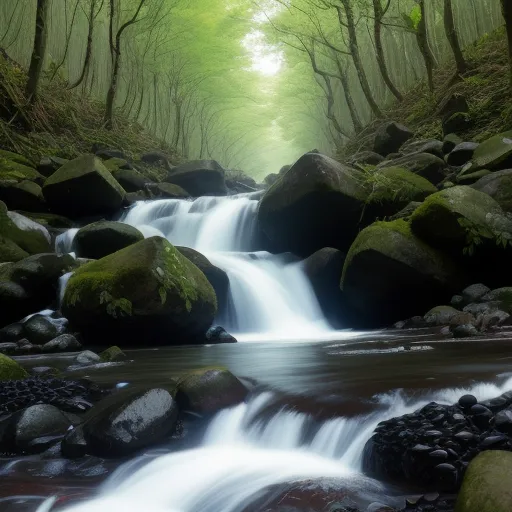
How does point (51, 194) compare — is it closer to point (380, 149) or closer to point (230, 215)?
point (230, 215)

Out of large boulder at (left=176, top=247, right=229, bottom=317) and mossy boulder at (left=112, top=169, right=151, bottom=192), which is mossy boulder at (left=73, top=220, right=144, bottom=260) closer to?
large boulder at (left=176, top=247, right=229, bottom=317)

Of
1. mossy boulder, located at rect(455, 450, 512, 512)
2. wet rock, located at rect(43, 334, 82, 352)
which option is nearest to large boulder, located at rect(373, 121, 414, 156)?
wet rock, located at rect(43, 334, 82, 352)

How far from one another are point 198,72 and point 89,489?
31763 millimetres

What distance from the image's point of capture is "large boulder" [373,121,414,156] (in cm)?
1501

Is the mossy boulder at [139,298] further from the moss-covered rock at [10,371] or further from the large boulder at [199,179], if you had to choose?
the large boulder at [199,179]

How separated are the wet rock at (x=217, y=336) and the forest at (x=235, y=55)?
7035mm

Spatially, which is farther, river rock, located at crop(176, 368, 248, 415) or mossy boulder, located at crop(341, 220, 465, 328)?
mossy boulder, located at crop(341, 220, 465, 328)

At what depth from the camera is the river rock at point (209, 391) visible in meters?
4.12

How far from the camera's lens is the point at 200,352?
23.5 feet

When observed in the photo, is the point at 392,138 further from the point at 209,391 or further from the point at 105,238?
the point at 209,391

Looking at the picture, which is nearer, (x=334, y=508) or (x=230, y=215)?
(x=334, y=508)

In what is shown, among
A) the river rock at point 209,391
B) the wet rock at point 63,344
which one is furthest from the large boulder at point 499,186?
the wet rock at point 63,344

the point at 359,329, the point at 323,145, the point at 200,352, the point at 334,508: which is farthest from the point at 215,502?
the point at 323,145

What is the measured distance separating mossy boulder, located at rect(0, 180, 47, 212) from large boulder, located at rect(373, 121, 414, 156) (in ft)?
29.7
